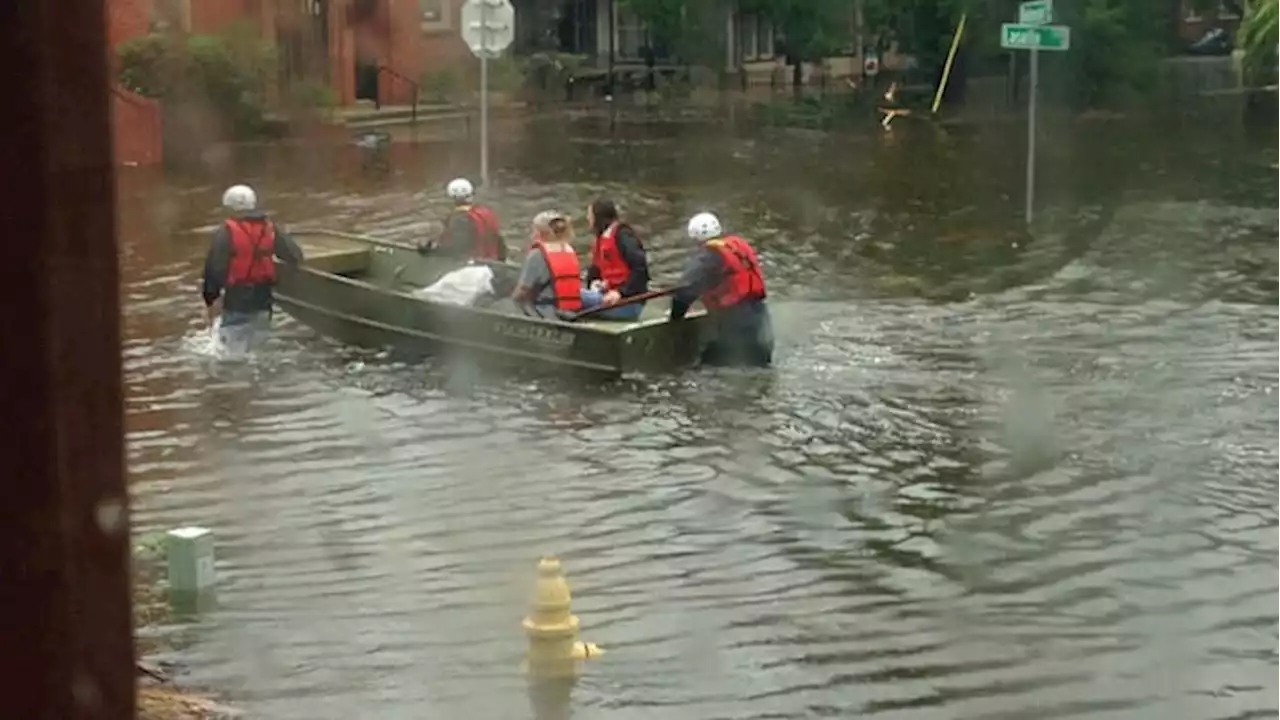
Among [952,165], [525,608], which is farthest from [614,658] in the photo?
[952,165]

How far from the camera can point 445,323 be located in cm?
1517

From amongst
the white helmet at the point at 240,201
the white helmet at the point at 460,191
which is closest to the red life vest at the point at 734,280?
the white helmet at the point at 460,191

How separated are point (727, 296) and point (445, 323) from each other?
224 centimetres

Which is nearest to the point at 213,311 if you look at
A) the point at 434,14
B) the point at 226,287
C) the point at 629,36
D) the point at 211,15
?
the point at 226,287

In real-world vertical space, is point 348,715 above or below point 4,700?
below

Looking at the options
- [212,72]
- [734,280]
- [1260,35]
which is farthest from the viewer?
[1260,35]

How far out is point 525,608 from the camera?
8.77 metres

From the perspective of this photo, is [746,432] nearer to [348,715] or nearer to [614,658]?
[614,658]

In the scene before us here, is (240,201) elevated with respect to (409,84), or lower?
lower

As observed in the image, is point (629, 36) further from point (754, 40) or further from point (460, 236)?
point (460, 236)

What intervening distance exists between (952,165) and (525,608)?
2827 centimetres

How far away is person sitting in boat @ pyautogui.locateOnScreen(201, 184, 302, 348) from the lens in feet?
50.8

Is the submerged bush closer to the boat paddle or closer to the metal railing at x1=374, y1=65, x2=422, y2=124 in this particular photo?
the metal railing at x1=374, y1=65, x2=422, y2=124

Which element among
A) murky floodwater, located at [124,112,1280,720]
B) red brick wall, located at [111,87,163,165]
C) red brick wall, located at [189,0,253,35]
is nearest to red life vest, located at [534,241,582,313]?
murky floodwater, located at [124,112,1280,720]
